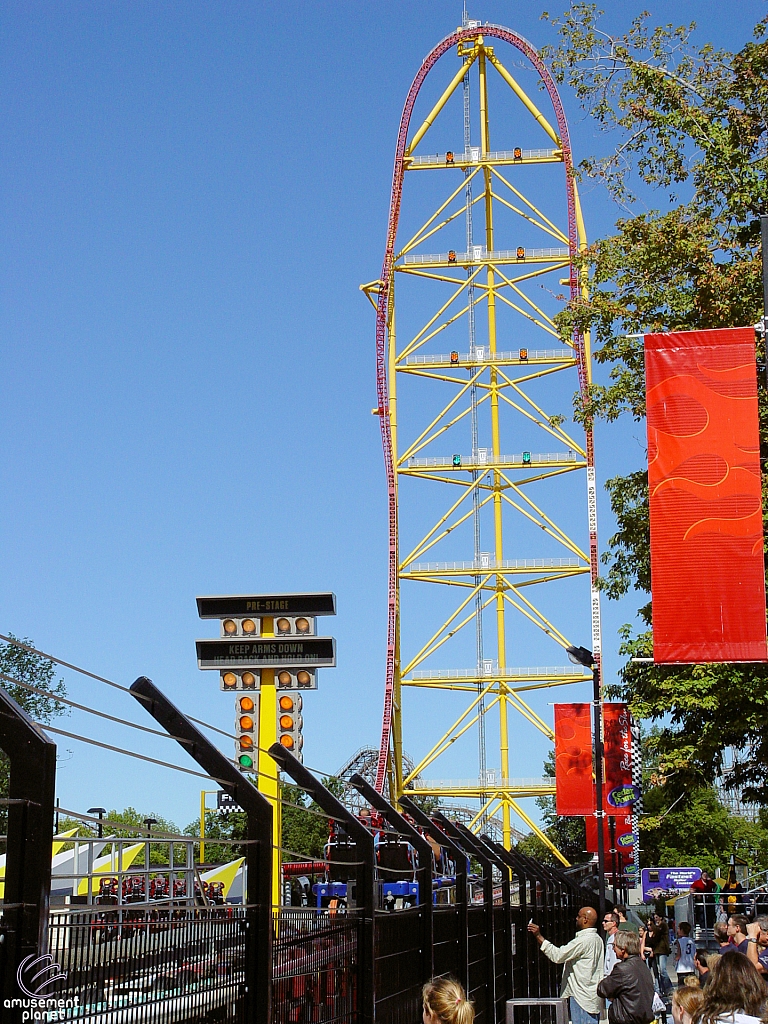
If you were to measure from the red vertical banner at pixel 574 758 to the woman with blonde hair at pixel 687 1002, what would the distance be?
24.0 m

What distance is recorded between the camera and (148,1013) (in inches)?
168

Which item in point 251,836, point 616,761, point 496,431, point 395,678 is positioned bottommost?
point 251,836

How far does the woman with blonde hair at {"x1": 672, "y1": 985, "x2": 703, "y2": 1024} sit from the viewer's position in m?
7.05

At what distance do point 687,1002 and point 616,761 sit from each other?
887 inches

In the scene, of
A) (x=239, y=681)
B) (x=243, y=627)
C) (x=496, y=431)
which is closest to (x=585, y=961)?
(x=239, y=681)

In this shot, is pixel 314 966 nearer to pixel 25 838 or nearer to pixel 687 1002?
pixel 687 1002

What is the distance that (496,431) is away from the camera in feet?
165

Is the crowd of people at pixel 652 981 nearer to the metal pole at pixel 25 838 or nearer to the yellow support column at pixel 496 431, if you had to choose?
the metal pole at pixel 25 838

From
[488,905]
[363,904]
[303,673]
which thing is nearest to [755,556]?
[488,905]

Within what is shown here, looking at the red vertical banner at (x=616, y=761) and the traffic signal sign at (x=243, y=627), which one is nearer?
the traffic signal sign at (x=243, y=627)

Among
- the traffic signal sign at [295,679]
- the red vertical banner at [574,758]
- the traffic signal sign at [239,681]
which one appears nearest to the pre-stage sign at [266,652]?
the traffic signal sign at [295,679]

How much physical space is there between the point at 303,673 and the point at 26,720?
12927 millimetres

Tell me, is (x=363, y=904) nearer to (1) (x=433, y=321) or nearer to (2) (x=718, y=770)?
Answer: (2) (x=718, y=770)

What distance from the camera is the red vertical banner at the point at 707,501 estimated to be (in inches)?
512
